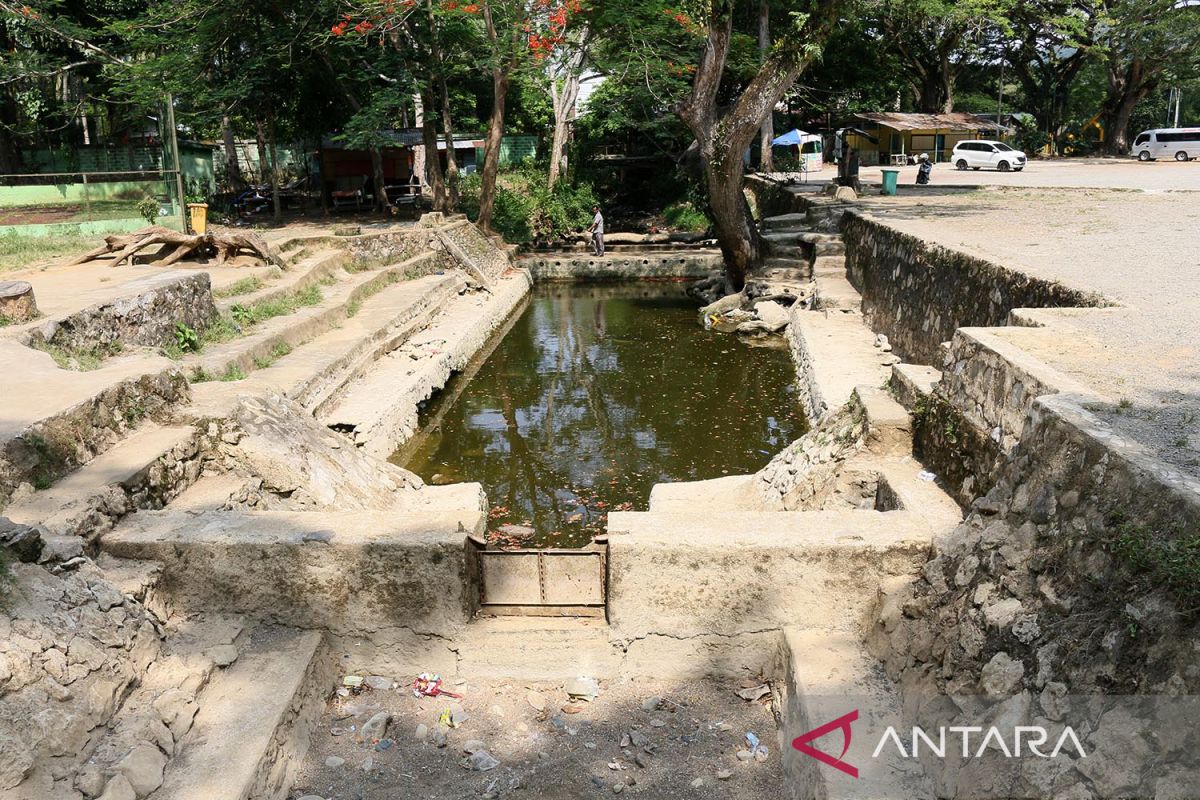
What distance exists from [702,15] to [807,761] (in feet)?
44.0

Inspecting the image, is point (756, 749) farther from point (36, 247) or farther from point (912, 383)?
point (36, 247)

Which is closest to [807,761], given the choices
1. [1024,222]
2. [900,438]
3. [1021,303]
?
[900,438]

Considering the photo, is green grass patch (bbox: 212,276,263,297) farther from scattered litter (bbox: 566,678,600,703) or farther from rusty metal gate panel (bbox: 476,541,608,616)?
scattered litter (bbox: 566,678,600,703)

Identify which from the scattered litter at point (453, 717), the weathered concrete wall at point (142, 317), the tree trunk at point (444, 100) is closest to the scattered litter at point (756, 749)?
the scattered litter at point (453, 717)

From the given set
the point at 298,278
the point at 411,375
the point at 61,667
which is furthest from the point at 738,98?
the point at 61,667

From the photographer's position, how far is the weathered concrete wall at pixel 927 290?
8203mm

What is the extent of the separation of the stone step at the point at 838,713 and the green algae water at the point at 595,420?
341 centimetres

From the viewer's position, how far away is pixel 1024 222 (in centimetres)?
1371

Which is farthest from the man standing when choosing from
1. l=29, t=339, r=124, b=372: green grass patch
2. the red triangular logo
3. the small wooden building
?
the red triangular logo

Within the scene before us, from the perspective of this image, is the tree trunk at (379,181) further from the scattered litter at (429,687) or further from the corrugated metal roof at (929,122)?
the scattered litter at (429,687)

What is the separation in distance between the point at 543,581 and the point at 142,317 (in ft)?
21.4

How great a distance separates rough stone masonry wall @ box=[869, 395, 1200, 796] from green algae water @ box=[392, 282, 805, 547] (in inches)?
164

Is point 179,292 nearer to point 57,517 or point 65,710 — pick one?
point 57,517

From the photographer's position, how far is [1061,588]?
3.78m
